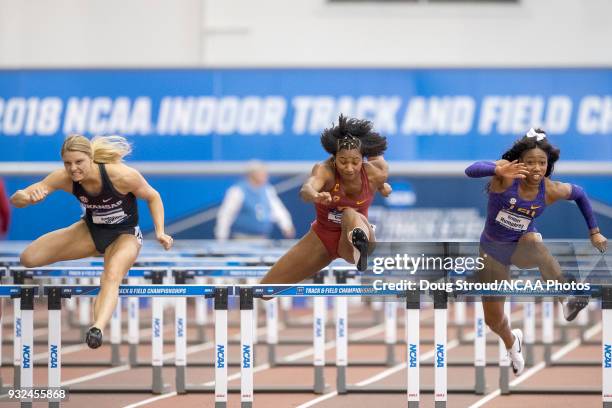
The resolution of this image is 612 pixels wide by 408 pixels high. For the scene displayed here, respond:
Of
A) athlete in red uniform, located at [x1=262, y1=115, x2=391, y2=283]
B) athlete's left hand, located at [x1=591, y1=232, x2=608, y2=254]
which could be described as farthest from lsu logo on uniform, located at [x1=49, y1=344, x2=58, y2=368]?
athlete's left hand, located at [x1=591, y1=232, x2=608, y2=254]

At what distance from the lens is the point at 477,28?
21.7 metres

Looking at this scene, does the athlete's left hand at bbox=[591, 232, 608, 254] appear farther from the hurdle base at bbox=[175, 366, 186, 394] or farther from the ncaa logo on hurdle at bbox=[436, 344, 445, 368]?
the hurdle base at bbox=[175, 366, 186, 394]

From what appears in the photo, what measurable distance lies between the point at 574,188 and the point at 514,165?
67cm

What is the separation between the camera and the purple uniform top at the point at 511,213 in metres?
9.09

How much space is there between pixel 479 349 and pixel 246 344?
9.10 ft

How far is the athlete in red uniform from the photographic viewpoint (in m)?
9.20

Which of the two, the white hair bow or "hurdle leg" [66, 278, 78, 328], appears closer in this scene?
the white hair bow

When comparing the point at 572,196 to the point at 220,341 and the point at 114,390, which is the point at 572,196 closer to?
the point at 220,341

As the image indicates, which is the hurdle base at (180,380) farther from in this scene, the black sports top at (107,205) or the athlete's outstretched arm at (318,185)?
the athlete's outstretched arm at (318,185)

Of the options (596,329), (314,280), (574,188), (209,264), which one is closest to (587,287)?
(574,188)

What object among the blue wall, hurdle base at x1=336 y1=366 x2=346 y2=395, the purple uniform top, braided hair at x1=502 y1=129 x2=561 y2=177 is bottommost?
hurdle base at x1=336 y1=366 x2=346 y2=395

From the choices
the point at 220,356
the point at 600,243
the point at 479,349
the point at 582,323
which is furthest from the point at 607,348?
the point at 582,323

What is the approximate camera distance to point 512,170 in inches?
345

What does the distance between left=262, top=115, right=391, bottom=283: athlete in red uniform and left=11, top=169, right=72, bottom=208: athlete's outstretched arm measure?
173 cm
